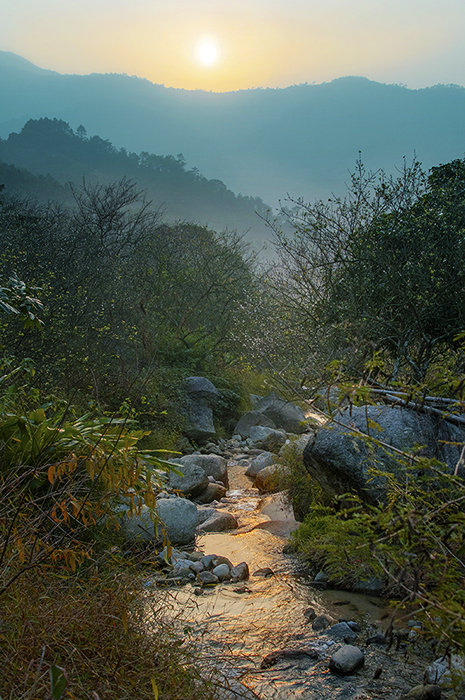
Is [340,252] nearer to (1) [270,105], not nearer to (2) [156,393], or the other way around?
(2) [156,393]

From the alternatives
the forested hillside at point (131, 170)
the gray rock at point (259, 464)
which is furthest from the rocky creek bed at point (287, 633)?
the forested hillside at point (131, 170)

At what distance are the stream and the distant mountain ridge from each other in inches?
4601

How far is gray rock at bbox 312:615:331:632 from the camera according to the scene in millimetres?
4641

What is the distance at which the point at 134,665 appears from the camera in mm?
2668

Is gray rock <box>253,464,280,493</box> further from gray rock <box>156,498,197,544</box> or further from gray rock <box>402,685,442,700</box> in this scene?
gray rock <box>402,685,442,700</box>

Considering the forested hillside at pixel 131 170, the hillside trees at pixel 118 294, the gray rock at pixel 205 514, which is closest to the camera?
the gray rock at pixel 205 514

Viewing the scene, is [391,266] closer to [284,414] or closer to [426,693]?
[426,693]

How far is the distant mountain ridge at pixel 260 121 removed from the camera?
137125 mm

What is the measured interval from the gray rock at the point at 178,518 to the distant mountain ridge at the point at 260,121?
11641 cm

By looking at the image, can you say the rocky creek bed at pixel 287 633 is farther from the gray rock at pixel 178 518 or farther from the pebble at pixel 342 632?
the gray rock at pixel 178 518

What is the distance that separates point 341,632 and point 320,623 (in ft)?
0.78

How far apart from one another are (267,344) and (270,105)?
7564 inches

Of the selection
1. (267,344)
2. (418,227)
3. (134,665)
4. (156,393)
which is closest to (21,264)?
(156,393)

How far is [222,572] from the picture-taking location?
5.82 m
